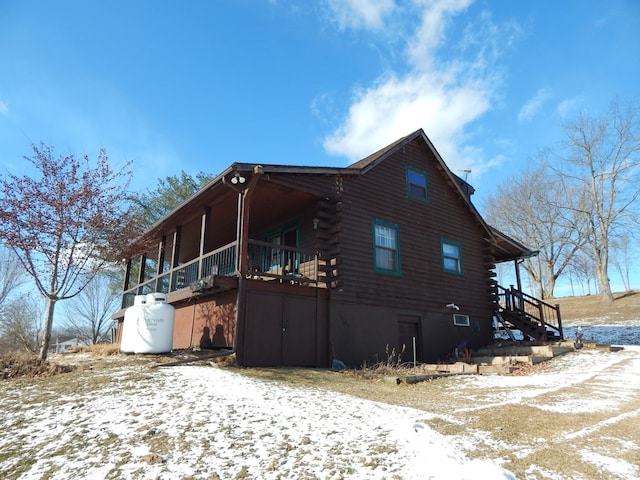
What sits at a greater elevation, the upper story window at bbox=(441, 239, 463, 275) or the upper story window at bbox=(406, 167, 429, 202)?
the upper story window at bbox=(406, 167, 429, 202)

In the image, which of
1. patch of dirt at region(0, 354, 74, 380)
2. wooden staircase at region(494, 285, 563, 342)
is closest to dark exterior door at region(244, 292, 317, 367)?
patch of dirt at region(0, 354, 74, 380)

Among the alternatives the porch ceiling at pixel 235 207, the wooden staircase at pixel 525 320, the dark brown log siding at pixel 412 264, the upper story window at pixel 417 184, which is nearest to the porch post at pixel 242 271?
the porch ceiling at pixel 235 207

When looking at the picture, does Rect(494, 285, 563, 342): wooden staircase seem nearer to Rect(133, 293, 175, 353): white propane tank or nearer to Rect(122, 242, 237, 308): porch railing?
Rect(122, 242, 237, 308): porch railing

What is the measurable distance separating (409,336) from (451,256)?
404 centimetres

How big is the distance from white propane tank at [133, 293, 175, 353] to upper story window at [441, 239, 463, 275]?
1014 cm

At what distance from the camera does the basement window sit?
16000 millimetres

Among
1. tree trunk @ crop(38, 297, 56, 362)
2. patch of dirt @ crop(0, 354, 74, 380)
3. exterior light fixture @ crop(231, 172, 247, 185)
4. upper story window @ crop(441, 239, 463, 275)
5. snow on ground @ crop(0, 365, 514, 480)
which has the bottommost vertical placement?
snow on ground @ crop(0, 365, 514, 480)

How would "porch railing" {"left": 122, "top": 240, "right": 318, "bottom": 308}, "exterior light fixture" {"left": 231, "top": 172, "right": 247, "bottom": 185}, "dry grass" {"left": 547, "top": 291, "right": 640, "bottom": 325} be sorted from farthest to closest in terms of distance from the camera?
"dry grass" {"left": 547, "top": 291, "right": 640, "bottom": 325} → "porch railing" {"left": 122, "top": 240, "right": 318, "bottom": 308} → "exterior light fixture" {"left": 231, "top": 172, "right": 247, "bottom": 185}

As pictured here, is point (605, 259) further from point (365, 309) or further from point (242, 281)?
point (242, 281)

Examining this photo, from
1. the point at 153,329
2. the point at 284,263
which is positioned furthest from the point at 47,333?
the point at 284,263

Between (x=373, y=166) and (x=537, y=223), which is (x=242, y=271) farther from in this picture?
(x=537, y=223)

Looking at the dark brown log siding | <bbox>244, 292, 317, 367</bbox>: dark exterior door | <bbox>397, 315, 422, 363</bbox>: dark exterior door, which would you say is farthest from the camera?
<bbox>397, 315, 422, 363</bbox>: dark exterior door

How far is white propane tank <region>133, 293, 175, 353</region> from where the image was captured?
10750 mm

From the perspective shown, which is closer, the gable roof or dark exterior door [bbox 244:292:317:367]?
dark exterior door [bbox 244:292:317:367]
